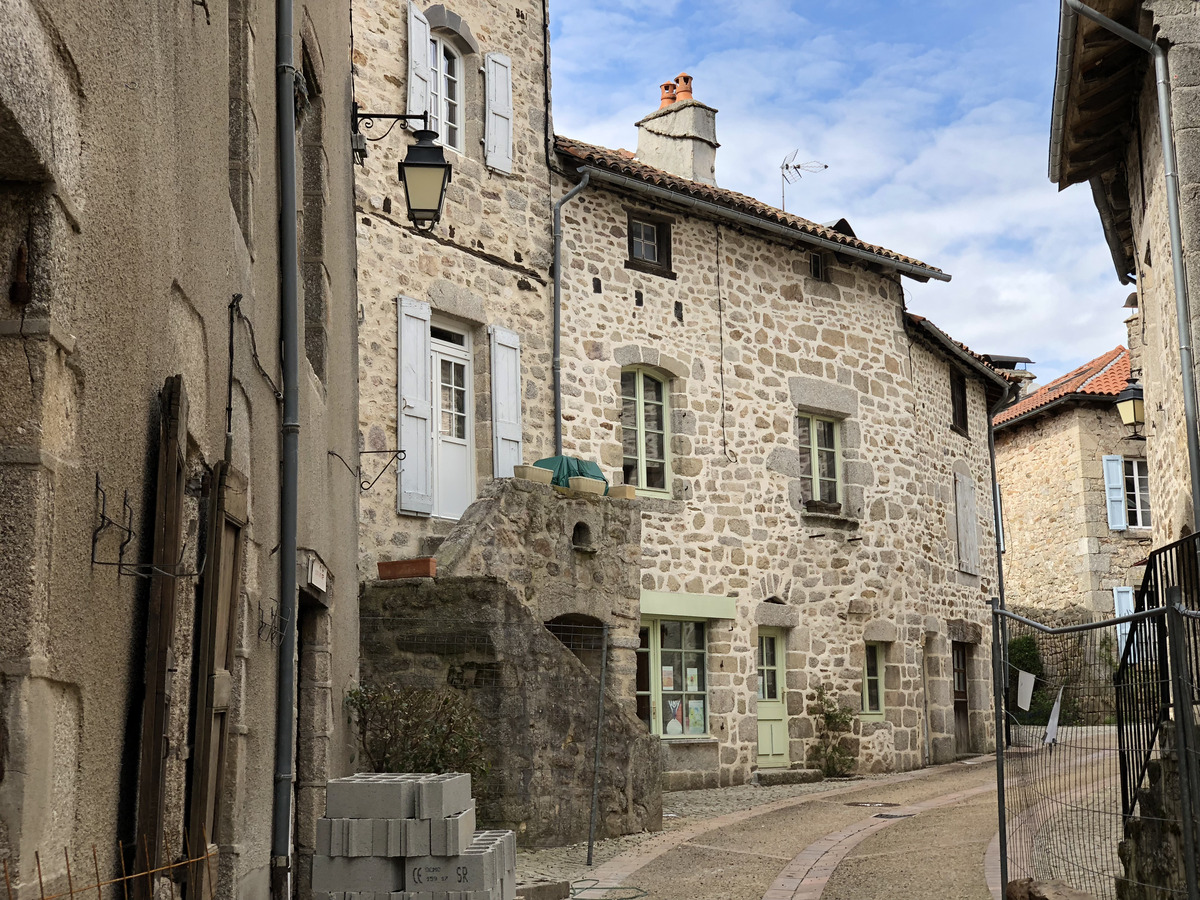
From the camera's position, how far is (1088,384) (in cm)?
2431

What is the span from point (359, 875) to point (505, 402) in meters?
7.34

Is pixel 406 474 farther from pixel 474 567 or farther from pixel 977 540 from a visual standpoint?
pixel 977 540

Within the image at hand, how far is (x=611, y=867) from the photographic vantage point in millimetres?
8281

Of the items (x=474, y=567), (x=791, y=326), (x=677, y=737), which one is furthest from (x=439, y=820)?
(x=791, y=326)

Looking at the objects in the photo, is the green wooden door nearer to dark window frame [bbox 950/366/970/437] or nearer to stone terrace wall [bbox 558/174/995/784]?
stone terrace wall [bbox 558/174/995/784]

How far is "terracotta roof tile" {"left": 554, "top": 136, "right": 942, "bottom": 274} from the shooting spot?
13.4 meters

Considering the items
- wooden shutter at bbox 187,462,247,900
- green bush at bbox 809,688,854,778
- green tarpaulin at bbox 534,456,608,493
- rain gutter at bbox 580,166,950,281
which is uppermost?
rain gutter at bbox 580,166,950,281

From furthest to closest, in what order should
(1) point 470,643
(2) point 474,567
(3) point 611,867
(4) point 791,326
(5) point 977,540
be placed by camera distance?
(5) point 977,540 < (4) point 791,326 < (2) point 474,567 < (1) point 470,643 < (3) point 611,867

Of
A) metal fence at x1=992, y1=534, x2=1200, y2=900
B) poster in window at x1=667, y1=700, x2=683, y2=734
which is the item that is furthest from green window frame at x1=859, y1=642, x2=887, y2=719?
metal fence at x1=992, y1=534, x2=1200, y2=900

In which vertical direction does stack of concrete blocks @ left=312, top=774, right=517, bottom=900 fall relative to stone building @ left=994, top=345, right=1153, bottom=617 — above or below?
below

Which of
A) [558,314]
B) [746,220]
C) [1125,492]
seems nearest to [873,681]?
[746,220]

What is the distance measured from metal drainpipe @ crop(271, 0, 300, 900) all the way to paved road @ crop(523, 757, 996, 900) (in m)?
2.31

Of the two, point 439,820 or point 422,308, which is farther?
point 422,308

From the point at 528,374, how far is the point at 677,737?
399 cm
